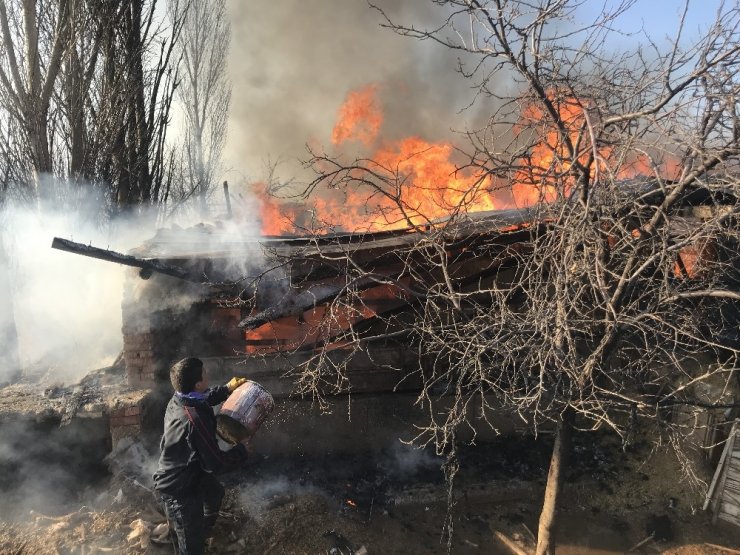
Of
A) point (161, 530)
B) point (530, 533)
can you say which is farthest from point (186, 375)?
point (530, 533)

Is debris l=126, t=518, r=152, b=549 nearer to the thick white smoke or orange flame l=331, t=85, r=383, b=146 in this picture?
the thick white smoke

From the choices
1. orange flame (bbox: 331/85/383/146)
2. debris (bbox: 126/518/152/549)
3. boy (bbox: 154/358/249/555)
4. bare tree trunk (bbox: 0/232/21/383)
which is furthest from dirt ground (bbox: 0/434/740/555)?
orange flame (bbox: 331/85/383/146)

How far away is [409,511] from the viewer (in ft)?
17.0

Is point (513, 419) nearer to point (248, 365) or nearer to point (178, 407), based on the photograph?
point (248, 365)

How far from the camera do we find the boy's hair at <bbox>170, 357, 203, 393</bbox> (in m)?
4.07

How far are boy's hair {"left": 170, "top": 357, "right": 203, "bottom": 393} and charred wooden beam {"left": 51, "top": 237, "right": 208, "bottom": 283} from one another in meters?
1.57

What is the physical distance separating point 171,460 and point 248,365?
1.97 meters

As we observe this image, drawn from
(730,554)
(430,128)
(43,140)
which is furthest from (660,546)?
(430,128)

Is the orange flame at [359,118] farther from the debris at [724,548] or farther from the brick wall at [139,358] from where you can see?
the debris at [724,548]

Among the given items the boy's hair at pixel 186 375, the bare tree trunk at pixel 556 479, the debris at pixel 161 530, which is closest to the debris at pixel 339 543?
the debris at pixel 161 530

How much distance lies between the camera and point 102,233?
35.1ft

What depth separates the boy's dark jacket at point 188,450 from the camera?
12.9ft

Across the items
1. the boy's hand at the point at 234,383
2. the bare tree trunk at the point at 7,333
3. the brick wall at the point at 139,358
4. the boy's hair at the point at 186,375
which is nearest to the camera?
the boy's hair at the point at 186,375

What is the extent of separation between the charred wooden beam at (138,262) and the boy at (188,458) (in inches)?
61.8
